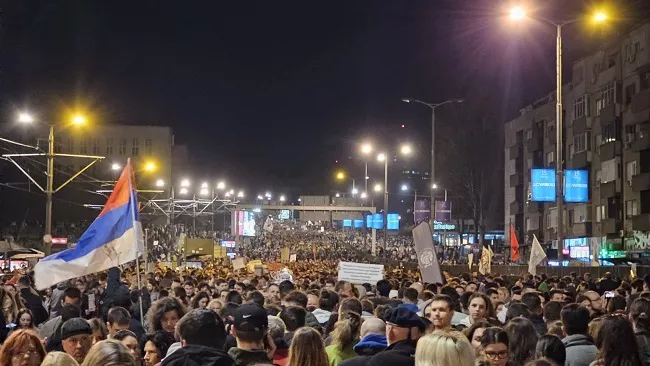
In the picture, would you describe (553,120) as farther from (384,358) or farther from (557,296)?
(384,358)

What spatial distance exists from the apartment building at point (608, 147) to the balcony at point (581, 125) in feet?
0.22

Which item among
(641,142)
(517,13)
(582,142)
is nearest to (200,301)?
(517,13)

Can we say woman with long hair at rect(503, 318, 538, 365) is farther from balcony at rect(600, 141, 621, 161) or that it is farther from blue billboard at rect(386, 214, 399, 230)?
blue billboard at rect(386, 214, 399, 230)

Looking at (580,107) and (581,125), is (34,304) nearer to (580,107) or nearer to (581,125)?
(581,125)

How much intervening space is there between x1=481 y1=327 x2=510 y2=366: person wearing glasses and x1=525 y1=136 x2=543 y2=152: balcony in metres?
70.8

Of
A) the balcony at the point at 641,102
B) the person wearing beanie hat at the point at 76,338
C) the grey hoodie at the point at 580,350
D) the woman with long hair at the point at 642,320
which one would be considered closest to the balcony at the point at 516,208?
the balcony at the point at 641,102

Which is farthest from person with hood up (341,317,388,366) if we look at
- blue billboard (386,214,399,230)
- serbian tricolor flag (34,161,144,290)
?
blue billboard (386,214,399,230)

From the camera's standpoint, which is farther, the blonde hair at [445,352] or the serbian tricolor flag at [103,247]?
the serbian tricolor flag at [103,247]

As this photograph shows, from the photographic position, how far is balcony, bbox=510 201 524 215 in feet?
276

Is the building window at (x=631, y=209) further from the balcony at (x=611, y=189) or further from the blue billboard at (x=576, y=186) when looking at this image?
the blue billboard at (x=576, y=186)

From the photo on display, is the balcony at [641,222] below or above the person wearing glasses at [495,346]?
above

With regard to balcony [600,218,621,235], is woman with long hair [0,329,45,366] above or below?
below

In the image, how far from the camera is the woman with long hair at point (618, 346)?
725cm

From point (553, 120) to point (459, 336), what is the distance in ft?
233
